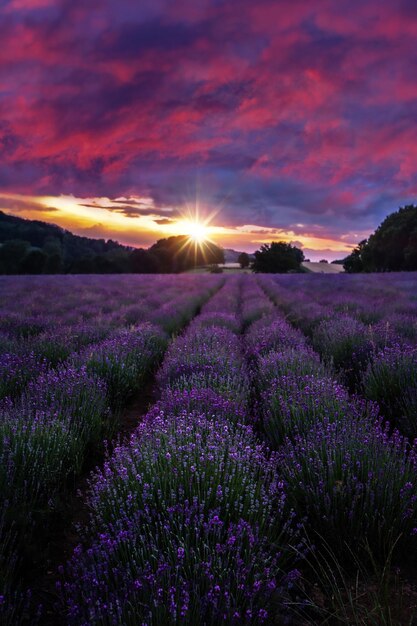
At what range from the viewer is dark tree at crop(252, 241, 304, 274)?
209ft

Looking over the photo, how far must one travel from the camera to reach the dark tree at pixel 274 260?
63.7 metres

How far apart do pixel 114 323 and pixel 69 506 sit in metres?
5.75

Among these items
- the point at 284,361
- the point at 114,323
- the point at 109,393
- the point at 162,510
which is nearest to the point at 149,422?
the point at 162,510

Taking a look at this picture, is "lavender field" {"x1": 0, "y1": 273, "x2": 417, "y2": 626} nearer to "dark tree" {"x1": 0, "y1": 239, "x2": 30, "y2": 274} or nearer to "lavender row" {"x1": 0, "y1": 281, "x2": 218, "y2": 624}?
"lavender row" {"x1": 0, "y1": 281, "x2": 218, "y2": 624}

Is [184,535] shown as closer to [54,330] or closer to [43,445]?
[43,445]

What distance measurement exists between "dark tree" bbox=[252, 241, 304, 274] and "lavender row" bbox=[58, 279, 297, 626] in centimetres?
6181

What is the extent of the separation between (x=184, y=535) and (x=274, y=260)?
63884mm

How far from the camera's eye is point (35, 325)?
24.8 feet

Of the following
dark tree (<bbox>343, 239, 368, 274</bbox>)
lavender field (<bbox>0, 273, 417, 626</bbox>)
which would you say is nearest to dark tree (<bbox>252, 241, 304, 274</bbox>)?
dark tree (<bbox>343, 239, 368, 274</bbox>)

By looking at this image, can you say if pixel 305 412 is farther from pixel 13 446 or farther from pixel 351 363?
pixel 351 363

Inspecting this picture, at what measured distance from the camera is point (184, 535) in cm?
187

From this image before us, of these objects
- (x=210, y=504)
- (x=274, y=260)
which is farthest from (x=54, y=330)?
(x=274, y=260)

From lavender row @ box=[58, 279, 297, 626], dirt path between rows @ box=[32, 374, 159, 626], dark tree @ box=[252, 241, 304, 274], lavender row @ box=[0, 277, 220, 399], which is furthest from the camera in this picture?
dark tree @ box=[252, 241, 304, 274]

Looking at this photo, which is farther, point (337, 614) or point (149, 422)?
point (149, 422)
